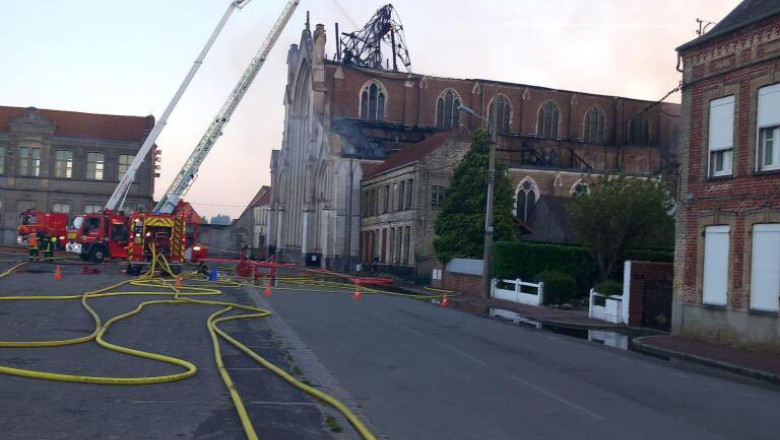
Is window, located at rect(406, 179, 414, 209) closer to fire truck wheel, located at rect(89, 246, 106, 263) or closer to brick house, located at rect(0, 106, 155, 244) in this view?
fire truck wheel, located at rect(89, 246, 106, 263)

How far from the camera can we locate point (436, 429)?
9555 mm

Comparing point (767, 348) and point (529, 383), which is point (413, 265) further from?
point (529, 383)

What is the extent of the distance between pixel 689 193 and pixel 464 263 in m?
18.8

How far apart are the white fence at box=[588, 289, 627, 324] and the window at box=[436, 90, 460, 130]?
46756 millimetres

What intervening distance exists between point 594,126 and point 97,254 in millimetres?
47297

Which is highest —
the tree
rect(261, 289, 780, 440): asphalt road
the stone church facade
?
the stone church facade

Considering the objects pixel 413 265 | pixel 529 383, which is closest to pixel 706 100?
pixel 529 383

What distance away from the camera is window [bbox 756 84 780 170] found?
21.1 m

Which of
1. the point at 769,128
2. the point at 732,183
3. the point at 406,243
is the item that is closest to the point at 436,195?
the point at 406,243

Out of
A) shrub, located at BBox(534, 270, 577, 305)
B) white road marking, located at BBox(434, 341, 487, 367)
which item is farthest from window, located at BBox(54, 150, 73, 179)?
white road marking, located at BBox(434, 341, 487, 367)

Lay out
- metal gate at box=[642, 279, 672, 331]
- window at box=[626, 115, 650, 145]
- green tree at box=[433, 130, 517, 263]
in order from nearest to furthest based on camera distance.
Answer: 1. metal gate at box=[642, 279, 672, 331]
2. green tree at box=[433, 130, 517, 263]
3. window at box=[626, 115, 650, 145]

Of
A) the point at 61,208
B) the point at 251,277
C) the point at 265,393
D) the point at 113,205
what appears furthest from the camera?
the point at 61,208

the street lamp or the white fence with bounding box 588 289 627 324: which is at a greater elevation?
the street lamp

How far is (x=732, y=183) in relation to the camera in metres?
22.4
